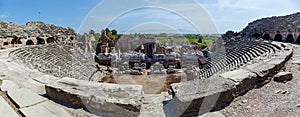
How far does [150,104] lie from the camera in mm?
4961

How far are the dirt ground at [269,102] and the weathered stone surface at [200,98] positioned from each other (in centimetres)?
23

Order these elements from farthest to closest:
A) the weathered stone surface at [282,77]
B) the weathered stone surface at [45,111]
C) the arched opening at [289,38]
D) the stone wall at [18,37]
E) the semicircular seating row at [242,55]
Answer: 1. the arched opening at [289,38]
2. the stone wall at [18,37]
3. the semicircular seating row at [242,55]
4. the weathered stone surface at [282,77]
5. the weathered stone surface at [45,111]

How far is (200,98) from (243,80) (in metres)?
1.42

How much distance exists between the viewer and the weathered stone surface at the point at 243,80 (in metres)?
4.66

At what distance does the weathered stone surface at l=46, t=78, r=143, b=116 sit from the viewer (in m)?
4.03

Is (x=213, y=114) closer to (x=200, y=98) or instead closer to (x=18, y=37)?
(x=200, y=98)

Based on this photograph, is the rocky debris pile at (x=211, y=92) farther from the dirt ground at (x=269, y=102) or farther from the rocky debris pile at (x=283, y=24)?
the rocky debris pile at (x=283, y=24)

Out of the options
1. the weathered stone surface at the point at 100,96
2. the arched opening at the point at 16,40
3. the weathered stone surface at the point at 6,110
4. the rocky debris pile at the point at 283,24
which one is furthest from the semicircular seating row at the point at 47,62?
the rocky debris pile at the point at 283,24

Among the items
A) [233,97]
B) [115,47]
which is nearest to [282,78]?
[233,97]

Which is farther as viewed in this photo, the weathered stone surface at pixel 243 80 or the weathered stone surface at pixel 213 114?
A: the weathered stone surface at pixel 243 80

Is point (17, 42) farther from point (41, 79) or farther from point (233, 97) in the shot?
point (233, 97)

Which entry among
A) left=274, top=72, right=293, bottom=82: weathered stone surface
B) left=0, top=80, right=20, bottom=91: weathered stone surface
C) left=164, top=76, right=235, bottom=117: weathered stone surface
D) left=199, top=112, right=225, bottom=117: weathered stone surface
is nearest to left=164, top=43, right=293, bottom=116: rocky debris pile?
left=164, top=76, right=235, bottom=117: weathered stone surface

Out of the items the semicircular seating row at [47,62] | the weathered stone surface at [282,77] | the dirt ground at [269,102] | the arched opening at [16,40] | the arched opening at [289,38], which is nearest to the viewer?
the dirt ground at [269,102]

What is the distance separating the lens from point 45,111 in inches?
149
